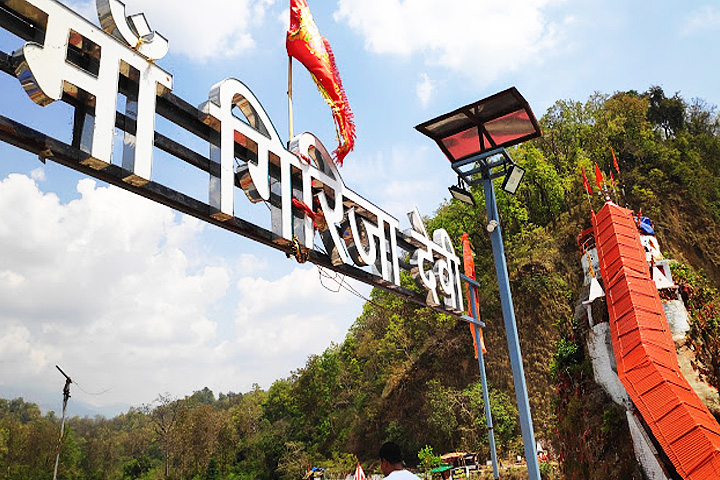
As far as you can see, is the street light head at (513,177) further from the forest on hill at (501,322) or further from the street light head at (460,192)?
the forest on hill at (501,322)

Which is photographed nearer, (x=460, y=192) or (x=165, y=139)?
(x=165, y=139)

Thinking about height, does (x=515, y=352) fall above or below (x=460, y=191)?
below

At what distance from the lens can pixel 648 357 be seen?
1200 cm

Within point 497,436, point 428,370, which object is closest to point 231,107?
point 497,436

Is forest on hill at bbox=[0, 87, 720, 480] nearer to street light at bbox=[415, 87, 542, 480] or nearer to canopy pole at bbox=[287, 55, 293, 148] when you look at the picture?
street light at bbox=[415, 87, 542, 480]

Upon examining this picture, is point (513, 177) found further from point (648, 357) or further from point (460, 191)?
point (648, 357)

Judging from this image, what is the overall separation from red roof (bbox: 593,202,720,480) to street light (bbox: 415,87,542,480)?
646cm

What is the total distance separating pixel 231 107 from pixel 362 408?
3826 centimetres

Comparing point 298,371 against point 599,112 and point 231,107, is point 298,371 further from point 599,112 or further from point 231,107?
point 231,107

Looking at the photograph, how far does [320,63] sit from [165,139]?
3.68 meters

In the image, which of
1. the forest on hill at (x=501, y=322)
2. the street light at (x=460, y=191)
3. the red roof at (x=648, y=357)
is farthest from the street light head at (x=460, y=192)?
the forest on hill at (x=501, y=322)

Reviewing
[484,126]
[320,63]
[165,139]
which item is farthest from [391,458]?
[320,63]

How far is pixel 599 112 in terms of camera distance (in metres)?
37.5

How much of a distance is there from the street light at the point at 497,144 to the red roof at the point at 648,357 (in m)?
6.46
